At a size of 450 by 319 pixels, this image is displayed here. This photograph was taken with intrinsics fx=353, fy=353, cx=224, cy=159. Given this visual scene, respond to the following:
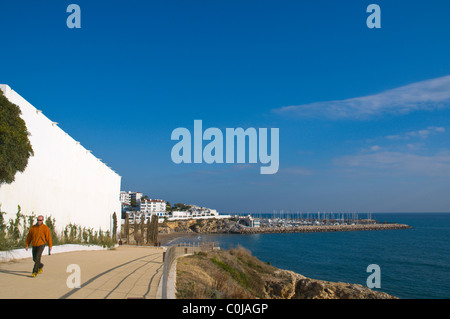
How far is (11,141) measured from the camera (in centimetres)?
1436

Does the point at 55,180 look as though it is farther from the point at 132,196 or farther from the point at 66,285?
the point at 132,196

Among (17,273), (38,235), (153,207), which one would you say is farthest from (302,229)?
(38,235)

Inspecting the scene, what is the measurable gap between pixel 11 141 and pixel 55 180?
7004 mm

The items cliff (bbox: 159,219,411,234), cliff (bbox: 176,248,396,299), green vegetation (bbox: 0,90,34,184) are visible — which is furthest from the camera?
cliff (bbox: 159,219,411,234)

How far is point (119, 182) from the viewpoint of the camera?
42281 mm

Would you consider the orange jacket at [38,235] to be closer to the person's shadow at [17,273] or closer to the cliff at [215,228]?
the person's shadow at [17,273]

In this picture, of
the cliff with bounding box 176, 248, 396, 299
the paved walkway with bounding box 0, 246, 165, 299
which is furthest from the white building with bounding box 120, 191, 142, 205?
the paved walkway with bounding box 0, 246, 165, 299

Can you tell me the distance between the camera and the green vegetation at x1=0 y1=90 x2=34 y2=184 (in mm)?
13867

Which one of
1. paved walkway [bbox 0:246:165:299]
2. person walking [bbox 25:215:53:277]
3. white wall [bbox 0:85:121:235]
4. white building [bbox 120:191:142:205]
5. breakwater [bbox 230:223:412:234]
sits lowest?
breakwater [bbox 230:223:412:234]

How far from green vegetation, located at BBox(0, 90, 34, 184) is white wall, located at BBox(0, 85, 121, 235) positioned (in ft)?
2.25

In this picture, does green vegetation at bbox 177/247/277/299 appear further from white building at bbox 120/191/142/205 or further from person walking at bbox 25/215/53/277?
white building at bbox 120/191/142/205
